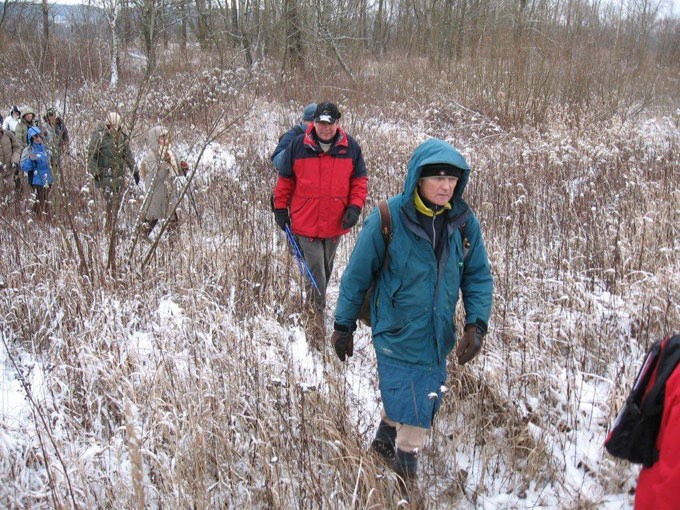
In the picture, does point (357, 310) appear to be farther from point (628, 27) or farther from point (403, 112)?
point (628, 27)

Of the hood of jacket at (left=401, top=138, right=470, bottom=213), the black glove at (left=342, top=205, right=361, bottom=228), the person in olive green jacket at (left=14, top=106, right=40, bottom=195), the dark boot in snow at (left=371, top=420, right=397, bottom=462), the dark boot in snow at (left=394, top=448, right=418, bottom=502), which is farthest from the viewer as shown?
the person in olive green jacket at (left=14, top=106, right=40, bottom=195)

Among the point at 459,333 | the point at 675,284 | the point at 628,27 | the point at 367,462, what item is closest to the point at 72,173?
the point at 459,333

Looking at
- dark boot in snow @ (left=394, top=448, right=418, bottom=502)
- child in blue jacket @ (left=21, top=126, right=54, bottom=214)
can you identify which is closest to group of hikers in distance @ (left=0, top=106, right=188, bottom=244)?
child in blue jacket @ (left=21, top=126, right=54, bottom=214)

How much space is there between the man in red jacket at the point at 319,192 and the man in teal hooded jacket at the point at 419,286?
145cm

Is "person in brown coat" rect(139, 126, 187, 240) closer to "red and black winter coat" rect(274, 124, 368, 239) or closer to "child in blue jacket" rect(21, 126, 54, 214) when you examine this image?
"red and black winter coat" rect(274, 124, 368, 239)

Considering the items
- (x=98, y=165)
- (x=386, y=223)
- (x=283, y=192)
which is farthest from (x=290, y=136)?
(x=98, y=165)

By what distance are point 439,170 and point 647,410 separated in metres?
1.20

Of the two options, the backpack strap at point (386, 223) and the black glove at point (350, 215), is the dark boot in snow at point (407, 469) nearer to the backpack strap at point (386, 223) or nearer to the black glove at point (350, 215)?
the backpack strap at point (386, 223)

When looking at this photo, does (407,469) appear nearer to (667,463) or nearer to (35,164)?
(667,463)

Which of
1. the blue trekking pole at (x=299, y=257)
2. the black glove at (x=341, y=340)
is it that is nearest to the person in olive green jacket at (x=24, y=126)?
the blue trekking pole at (x=299, y=257)

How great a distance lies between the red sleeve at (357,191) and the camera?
4.10 metres

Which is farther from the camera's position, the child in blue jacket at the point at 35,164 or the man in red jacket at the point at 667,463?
the child in blue jacket at the point at 35,164

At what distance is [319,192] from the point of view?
3.99 meters

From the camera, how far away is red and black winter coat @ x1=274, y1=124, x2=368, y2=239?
3934 millimetres
